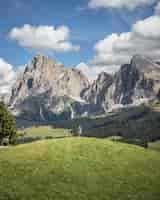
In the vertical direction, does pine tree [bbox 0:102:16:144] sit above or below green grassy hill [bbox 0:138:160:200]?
above

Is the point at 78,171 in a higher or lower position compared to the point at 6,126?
lower

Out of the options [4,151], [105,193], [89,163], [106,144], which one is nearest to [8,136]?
[4,151]

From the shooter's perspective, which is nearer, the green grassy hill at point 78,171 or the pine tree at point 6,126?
the green grassy hill at point 78,171

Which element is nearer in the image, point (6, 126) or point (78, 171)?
point (78, 171)

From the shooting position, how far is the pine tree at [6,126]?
92.2 m

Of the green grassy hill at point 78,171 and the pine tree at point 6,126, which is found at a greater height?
the pine tree at point 6,126

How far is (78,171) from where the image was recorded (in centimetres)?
4956

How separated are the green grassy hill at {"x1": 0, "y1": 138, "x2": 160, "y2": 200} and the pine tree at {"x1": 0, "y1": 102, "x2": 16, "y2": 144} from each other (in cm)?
2836

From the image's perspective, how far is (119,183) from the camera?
4541 cm

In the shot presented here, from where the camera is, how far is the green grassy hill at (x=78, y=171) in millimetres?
39625

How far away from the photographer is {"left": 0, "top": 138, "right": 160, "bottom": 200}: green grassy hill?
3962cm

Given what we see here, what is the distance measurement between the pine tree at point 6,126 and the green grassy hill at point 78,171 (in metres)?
28.4

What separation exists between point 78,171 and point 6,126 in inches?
1916

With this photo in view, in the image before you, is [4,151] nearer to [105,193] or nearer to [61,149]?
[61,149]
